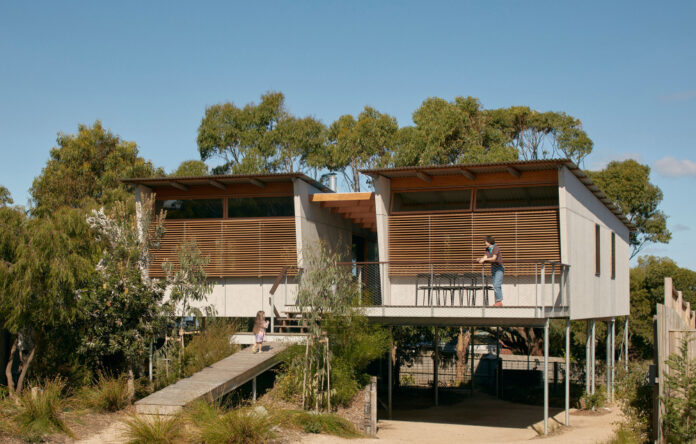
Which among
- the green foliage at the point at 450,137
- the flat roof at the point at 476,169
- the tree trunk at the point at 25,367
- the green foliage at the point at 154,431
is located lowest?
the green foliage at the point at 154,431

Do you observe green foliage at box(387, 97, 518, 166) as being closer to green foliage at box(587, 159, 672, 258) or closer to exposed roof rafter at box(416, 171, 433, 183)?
green foliage at box(587, 159, 672, 258)

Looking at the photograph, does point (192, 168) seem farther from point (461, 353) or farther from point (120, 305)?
point (120, 305)

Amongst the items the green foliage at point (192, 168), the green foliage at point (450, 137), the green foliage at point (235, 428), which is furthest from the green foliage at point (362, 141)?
the green foliage at point (235, 428)

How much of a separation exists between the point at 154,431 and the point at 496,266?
7536 millimetres

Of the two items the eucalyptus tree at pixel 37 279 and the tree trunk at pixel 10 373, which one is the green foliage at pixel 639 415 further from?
the tree trunk at pixel 10 373

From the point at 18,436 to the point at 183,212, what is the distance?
29.7ft

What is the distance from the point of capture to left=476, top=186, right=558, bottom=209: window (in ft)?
55.4

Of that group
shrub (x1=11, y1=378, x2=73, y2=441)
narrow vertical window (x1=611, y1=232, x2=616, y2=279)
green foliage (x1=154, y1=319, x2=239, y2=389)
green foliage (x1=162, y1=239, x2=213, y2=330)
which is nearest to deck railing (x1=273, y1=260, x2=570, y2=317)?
green foliage (x1=154, y1=319, x2=239, y2=389)

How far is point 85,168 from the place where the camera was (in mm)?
29562

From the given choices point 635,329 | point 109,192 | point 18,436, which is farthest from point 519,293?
point 635,329

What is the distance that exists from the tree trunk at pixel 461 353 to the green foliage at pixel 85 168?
46.0 ft

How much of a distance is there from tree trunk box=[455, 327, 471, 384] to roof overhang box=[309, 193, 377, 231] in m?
9.54

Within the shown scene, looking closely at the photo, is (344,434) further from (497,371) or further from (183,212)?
(497,371)

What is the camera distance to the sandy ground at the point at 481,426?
1451 cm
